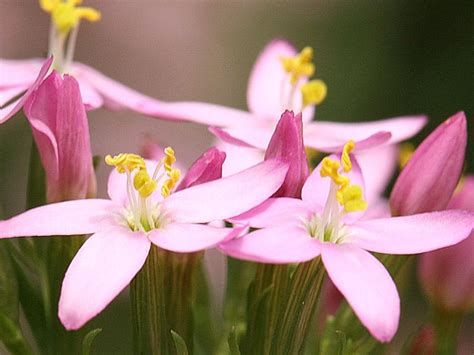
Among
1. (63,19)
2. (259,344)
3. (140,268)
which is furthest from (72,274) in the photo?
(63,19)

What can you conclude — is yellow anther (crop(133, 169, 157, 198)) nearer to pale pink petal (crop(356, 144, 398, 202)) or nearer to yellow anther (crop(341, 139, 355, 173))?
yellow anther (crop(341, 139, 355, 173))

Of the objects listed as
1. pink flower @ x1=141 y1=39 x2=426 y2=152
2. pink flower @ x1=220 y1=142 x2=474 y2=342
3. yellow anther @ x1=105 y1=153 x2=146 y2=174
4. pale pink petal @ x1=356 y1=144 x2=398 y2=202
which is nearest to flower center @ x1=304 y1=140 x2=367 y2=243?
pink flower @ x1=220 y1=142 x2=474 y2=342

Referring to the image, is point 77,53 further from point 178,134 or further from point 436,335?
point 436,335

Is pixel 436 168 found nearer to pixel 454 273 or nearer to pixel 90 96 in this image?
pixel 454 273

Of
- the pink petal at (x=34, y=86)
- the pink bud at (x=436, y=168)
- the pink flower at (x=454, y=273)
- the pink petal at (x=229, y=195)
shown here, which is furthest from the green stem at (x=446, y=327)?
the pink petal at (x=34, y=86)

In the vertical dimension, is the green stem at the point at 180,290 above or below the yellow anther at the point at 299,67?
below

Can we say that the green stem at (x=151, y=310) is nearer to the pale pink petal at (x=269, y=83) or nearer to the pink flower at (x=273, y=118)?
the pink flower at (x=273, y=118)

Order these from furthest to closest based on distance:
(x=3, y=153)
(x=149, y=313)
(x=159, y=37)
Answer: (x=159, y=37), (x=3, y=153), (x=149, y=313)

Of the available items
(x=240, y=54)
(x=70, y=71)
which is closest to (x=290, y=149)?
(x=70, y=71)
